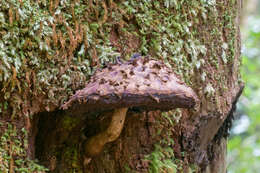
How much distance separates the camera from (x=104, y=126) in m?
2.60

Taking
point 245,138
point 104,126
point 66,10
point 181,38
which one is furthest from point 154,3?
point 245,138

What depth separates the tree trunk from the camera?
7.36 feet

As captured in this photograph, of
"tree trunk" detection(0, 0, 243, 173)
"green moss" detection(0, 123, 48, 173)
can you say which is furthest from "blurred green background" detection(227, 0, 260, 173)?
"green moss" detection(0, 123, 48, 173)

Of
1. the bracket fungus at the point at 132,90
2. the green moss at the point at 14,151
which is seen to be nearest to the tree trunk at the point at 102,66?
the green moss at the point at 14,151

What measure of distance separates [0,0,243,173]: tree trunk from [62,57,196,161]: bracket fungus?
0.73 feet

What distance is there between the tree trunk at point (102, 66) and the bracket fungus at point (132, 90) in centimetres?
22

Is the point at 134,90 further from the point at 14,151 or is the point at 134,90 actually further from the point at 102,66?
the point at 14,151

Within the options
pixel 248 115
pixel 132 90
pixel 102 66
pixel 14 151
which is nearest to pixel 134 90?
pixel 132 90

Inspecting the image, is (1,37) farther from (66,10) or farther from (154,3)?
(154,3)

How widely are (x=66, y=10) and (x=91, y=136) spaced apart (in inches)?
A: 40.7

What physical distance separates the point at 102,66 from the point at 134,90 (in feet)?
2.04

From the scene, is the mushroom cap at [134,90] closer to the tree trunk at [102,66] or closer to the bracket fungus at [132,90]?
the bracket fungus at [132,90]

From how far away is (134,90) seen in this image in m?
1.93

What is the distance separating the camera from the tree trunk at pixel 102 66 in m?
2.24
